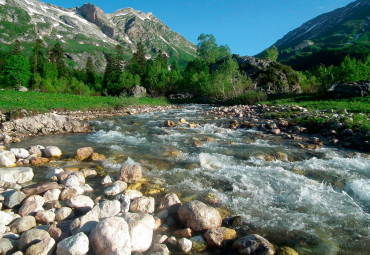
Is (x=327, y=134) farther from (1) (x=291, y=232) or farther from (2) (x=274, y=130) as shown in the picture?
(1) (x=291, y=232)

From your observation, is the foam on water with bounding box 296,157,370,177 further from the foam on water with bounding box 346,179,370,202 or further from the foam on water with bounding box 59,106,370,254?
the foam on water with bounding box 346,179,370,202

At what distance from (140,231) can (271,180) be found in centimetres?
432

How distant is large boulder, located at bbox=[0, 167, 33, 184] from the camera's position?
592cm

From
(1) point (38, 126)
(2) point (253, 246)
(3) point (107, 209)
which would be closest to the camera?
(2) point (253, 246)

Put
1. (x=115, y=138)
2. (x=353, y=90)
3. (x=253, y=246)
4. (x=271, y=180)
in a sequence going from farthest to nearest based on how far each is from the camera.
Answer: (x=353, y=90)
(x=115, y=138)
(x=271, y=180)
(x=253, y=246)

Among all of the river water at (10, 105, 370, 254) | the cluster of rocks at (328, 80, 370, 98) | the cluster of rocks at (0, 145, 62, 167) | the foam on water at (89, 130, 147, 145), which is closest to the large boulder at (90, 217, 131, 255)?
the river water at (10, 105, 370, 254)

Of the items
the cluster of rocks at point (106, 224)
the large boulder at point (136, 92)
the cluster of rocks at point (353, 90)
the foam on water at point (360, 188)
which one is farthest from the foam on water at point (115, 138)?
the large boulder at point (136, 92)

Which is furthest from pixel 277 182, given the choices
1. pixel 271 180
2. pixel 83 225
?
pixel 83 225

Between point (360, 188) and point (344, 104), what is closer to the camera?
point (360, 188)

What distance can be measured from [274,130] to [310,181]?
744cm

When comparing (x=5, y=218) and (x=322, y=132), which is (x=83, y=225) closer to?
(x=5, y=218)

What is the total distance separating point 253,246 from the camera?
3639 millimetres

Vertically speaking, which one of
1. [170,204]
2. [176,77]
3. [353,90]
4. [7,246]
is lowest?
[170,204]

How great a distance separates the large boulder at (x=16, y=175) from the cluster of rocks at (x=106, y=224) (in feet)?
0.46
